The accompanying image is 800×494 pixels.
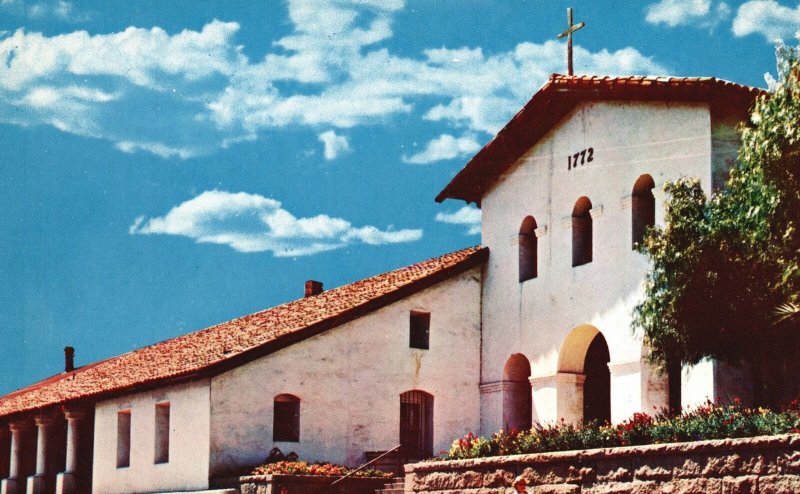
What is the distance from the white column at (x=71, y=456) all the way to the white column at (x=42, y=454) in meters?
2.06

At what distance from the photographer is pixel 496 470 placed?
20250 mm

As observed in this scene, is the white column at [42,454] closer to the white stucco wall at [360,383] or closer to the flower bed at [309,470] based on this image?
the white stucco wall at [360,383]

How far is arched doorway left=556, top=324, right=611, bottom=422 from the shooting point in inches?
984

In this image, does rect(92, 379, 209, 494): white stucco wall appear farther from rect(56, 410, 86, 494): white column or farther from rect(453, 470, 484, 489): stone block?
rect(453, 470, 484, 489): stone block

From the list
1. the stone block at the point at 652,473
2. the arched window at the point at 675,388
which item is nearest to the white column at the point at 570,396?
the arched window at the point at 675,388

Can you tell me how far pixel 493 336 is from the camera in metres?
27.4

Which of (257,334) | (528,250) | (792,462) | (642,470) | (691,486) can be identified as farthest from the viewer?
(257,334)

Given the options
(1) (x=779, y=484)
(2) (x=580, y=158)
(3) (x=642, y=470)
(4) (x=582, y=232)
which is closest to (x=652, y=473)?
(3) (x=642, y=470)

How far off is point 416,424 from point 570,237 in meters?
5.69

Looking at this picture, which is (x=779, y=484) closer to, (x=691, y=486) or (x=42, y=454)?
(x=691, y=486)

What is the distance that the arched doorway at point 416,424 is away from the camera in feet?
88.6

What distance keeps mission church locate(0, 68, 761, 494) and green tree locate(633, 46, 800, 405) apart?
1684 millimetres

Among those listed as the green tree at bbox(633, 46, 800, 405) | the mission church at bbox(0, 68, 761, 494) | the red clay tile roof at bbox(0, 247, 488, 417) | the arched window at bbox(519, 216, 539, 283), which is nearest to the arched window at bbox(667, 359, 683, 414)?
the mission church at bbox(0, 68, 761, 494)

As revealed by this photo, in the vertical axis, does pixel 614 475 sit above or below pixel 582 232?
below
